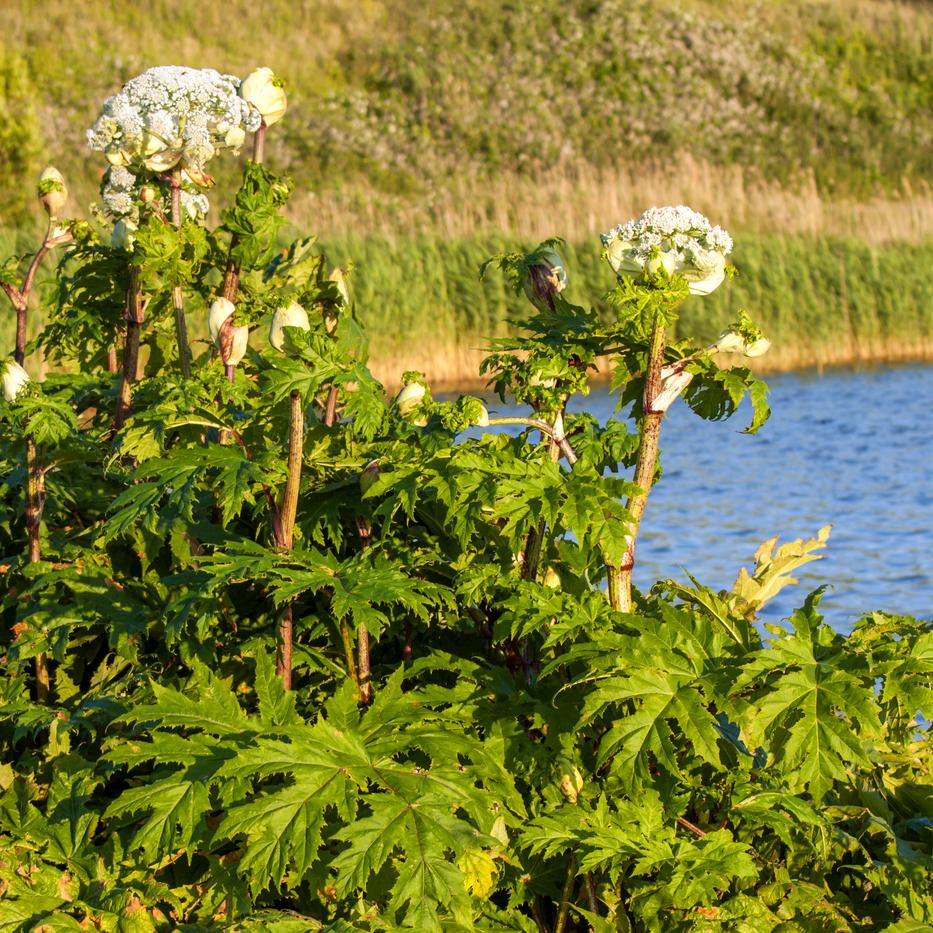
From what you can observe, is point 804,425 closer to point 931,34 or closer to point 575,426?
point 575,426

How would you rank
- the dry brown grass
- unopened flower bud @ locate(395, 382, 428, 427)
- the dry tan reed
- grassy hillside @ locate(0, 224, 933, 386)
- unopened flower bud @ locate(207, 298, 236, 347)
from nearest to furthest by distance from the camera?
unopened flower bud @ locate(395, 382, 428, 427), unopened flower bud @ locate(207, 298, 236, 347), the dry brown grass, grassy hillside @ locate(0, 224, 933, 386), the dry tan reed

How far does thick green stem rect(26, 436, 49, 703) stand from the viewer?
321 cm

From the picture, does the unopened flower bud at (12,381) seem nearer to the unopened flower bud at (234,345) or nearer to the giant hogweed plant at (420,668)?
the giant hogweed plant at (420,668)

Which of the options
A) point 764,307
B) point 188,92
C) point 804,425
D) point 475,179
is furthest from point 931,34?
point 188,92

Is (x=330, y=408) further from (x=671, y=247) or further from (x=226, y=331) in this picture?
(x=671, y=247)

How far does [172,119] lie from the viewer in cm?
296

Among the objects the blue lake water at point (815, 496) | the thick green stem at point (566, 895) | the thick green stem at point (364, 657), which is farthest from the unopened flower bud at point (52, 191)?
the thick green stem at point (566, 895)

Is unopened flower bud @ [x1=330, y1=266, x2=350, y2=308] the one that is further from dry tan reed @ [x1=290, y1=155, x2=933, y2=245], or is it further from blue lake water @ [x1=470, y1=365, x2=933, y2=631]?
dry tan reed @ [x1=290, y1=155, x2=933, y2=245]

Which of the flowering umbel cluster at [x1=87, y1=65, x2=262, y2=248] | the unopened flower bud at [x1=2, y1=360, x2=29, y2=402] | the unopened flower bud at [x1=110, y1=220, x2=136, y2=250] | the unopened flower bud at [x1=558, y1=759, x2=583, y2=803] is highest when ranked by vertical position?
the flowering umbel cluster at [x1=87, y1=65, x2=262, y2=248]

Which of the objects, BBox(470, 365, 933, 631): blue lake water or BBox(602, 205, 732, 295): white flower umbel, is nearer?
BBox(602, 205, 732, 295): white flower umbel

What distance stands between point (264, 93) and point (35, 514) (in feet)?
3.61

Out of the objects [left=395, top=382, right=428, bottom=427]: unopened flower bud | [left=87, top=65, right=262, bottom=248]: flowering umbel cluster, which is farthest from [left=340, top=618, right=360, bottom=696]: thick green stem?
→ [left=87, top=65, right=262, bottom=248]: flowering umbel cluster

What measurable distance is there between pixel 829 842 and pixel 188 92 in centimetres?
202

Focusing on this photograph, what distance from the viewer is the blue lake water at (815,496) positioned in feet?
19.5
